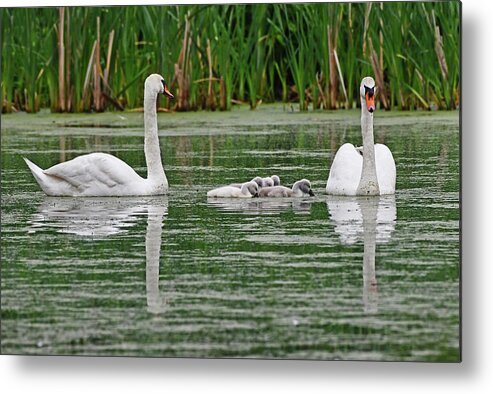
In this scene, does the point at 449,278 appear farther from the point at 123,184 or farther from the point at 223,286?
the point at 123,184

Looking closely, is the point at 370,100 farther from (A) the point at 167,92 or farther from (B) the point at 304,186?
(A) the point at 167,92

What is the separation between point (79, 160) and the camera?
12.0 metres

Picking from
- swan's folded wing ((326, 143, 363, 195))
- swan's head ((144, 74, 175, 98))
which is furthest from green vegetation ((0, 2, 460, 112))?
swan's folded wing ((326, 143, 363, 195))

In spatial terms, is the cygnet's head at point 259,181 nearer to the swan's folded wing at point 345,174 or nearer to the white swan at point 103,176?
the swan's folded wing at point 345,174

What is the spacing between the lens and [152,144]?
12430mm

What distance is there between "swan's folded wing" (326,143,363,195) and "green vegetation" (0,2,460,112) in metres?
0.29

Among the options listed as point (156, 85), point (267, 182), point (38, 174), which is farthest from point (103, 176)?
point (267, 182)

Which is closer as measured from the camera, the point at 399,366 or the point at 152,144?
the point at 399,366

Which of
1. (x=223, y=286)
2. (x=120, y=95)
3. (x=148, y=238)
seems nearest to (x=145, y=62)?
(x=120, y=95)

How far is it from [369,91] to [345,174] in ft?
1.78

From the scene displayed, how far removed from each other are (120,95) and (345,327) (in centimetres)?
306

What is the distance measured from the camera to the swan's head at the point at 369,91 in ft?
37.8

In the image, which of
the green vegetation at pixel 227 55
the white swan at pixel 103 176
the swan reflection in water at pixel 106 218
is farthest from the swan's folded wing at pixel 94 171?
the green vegetation at pixel 227 55

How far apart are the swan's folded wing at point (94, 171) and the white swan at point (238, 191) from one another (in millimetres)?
633
